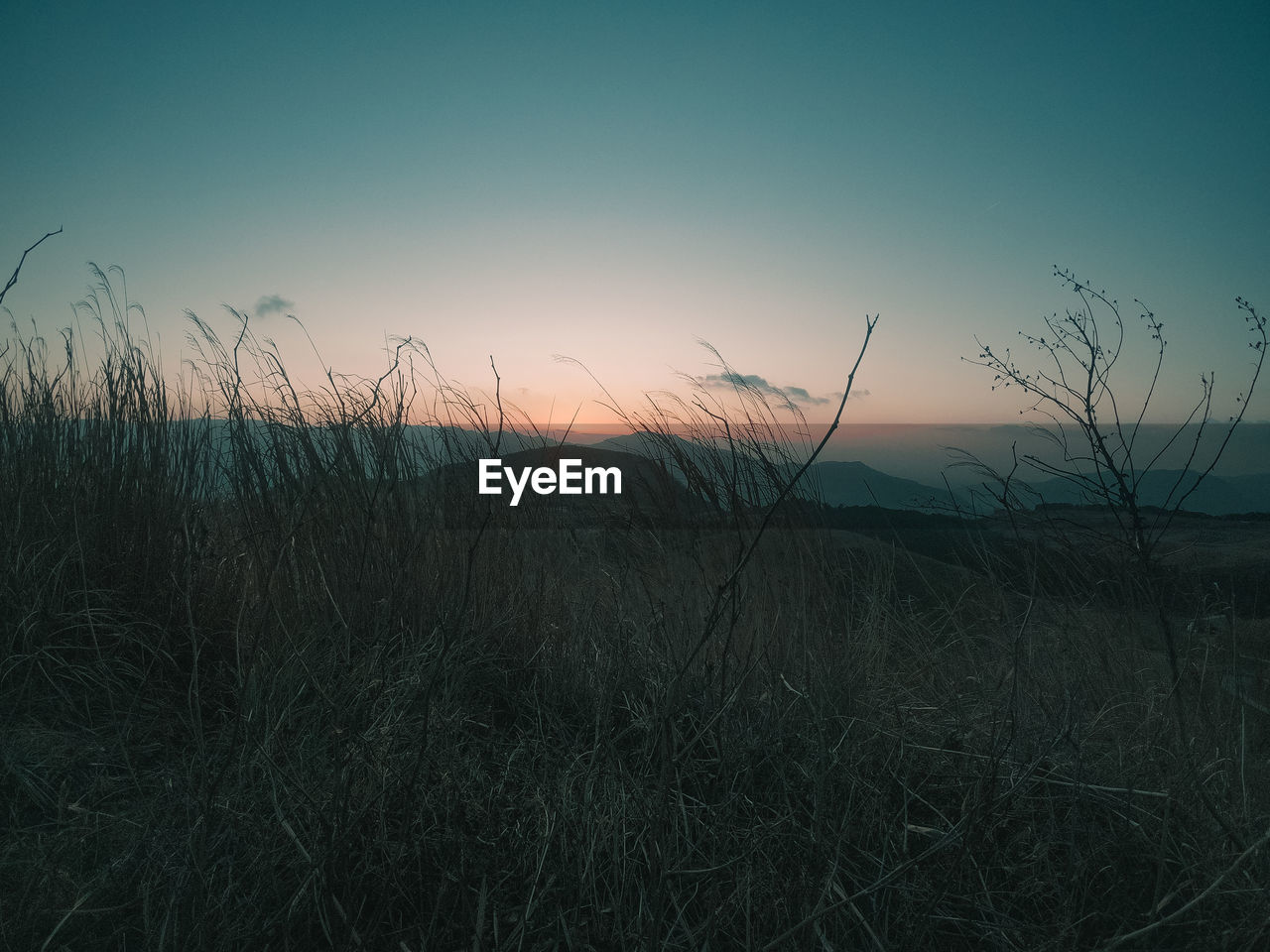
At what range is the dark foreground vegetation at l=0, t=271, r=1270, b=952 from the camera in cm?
129

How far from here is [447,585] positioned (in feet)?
9.21

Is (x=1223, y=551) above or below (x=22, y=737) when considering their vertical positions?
above

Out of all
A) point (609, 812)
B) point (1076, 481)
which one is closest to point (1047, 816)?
point (609, 812)

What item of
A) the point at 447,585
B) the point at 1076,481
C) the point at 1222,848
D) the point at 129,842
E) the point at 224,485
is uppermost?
the point at 1076,481

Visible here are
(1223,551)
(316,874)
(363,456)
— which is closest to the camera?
(316,874)

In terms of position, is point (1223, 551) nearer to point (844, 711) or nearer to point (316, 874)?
point (844, 711)

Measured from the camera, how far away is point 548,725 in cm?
220

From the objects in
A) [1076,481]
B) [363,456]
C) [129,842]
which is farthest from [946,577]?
[129,842]

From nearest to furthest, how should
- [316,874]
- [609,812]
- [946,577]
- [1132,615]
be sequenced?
1. [316,874]
2. [609,812]
3. [1132,615]
4. [946,577]

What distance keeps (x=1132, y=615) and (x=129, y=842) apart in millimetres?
3427

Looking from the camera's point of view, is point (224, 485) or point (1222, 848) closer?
point (1222, 848)

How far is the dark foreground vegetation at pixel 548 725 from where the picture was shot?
1.29 metres

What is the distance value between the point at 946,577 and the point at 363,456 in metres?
3.19

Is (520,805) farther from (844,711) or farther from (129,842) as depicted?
(844,711)
